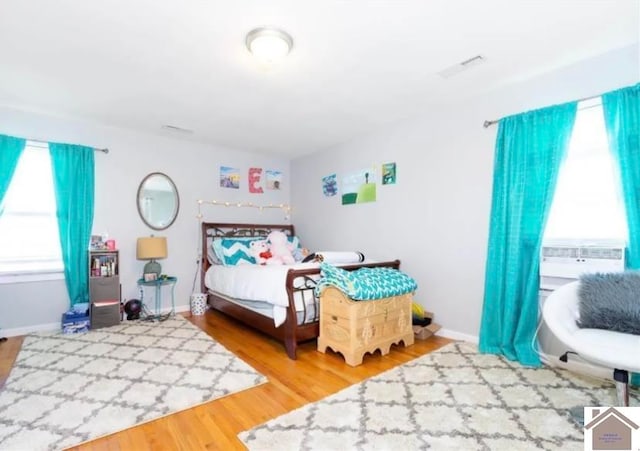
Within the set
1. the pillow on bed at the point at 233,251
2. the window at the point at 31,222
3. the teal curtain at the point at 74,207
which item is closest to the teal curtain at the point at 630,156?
the pillow on bed at the point at 233,251

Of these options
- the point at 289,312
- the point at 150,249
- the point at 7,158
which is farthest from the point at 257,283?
the point at 7,158

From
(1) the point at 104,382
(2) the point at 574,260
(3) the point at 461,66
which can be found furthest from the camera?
(3) the point at 461,66

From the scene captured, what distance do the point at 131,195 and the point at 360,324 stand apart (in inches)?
128

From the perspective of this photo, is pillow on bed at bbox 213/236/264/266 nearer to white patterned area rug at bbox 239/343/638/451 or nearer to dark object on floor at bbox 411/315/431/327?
dark object on floor at bbox 411/315/431/327

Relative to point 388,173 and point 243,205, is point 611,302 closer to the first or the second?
point 388,173

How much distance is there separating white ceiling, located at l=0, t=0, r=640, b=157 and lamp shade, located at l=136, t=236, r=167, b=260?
4.66ft

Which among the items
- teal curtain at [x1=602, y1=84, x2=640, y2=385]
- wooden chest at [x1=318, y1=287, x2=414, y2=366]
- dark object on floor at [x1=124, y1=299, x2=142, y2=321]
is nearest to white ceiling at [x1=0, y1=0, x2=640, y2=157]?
teal curtain at [x1=602, y1=84, x2=640, y2=385]

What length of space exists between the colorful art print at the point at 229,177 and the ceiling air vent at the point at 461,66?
3214mm

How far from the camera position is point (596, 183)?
2.45m

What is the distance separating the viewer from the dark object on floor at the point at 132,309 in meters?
3.84

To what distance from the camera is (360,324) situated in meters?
2.60

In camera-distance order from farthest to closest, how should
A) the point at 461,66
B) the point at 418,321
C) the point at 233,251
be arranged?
1. the point at 233,251
2. the point at 418,321
3. the point at 461,66

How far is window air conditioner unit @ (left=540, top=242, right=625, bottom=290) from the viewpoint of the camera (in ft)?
7.30

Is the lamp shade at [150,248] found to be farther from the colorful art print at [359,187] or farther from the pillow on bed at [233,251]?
the colorful art print at [359,187]
